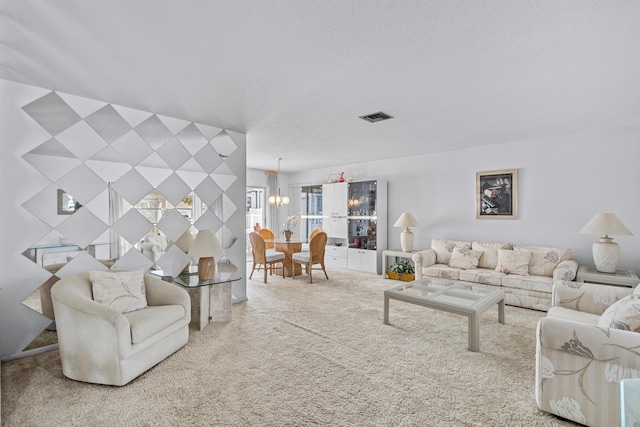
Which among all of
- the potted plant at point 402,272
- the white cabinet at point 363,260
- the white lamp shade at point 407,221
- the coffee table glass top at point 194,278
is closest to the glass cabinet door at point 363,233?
the white cabinet at point 363,260

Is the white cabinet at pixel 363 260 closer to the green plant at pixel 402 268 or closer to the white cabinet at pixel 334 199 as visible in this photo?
the green plant at pixel 402 268

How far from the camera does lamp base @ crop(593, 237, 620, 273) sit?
12.2 feet

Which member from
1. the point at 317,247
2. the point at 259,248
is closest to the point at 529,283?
the point at 317,247

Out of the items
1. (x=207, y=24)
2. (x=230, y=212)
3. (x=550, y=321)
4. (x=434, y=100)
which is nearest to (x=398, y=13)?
(x=207, y=24)

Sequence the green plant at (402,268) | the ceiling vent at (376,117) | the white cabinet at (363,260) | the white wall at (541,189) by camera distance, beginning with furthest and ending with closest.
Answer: the white cabinet at (363,260) → the green plant at (402,268) → the white wall at (541,189) → the ceiling vent at (376,117)

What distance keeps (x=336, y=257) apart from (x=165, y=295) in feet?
14.6

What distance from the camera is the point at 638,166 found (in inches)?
153

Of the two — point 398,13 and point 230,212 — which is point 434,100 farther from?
point 230,212

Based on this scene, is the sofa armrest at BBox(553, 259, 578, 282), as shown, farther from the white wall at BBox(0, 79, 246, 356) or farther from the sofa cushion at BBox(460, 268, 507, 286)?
the white wall at BBox(0, 79, 246, 356)

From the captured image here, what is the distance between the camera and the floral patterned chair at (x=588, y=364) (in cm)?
172

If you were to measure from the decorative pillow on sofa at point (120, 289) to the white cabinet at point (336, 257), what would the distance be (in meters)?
4.43

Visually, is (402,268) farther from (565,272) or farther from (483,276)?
(565,272)

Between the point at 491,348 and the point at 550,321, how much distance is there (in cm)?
115

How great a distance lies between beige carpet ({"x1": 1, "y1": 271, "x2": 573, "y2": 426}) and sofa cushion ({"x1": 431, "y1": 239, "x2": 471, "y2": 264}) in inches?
65.8
